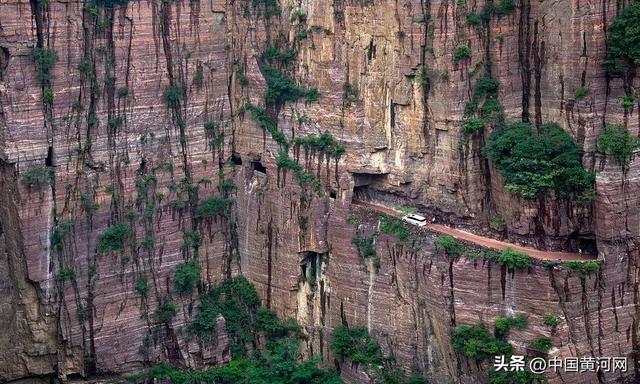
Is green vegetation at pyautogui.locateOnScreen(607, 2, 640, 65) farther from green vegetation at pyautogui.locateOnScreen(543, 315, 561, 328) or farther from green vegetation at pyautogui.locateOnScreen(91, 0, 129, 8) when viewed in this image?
green vegetation at pyautogui.locateOnScreen(91, 0, 129, 8)

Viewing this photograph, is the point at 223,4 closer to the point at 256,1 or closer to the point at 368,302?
the point at 256,1

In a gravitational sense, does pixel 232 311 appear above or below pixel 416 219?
below

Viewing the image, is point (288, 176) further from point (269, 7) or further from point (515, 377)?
point (515, 377)

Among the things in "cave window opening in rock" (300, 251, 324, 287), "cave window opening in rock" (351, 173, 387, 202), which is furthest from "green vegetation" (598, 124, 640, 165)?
"cave window opening in rock" (300, 251, 324, 287)

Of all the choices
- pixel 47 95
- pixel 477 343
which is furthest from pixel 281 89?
pixel 477 343

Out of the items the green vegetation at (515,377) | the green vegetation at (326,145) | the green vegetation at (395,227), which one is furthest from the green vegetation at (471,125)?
the green vegetation at (515,377)

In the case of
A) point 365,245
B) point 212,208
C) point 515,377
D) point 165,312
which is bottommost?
point 515,377
